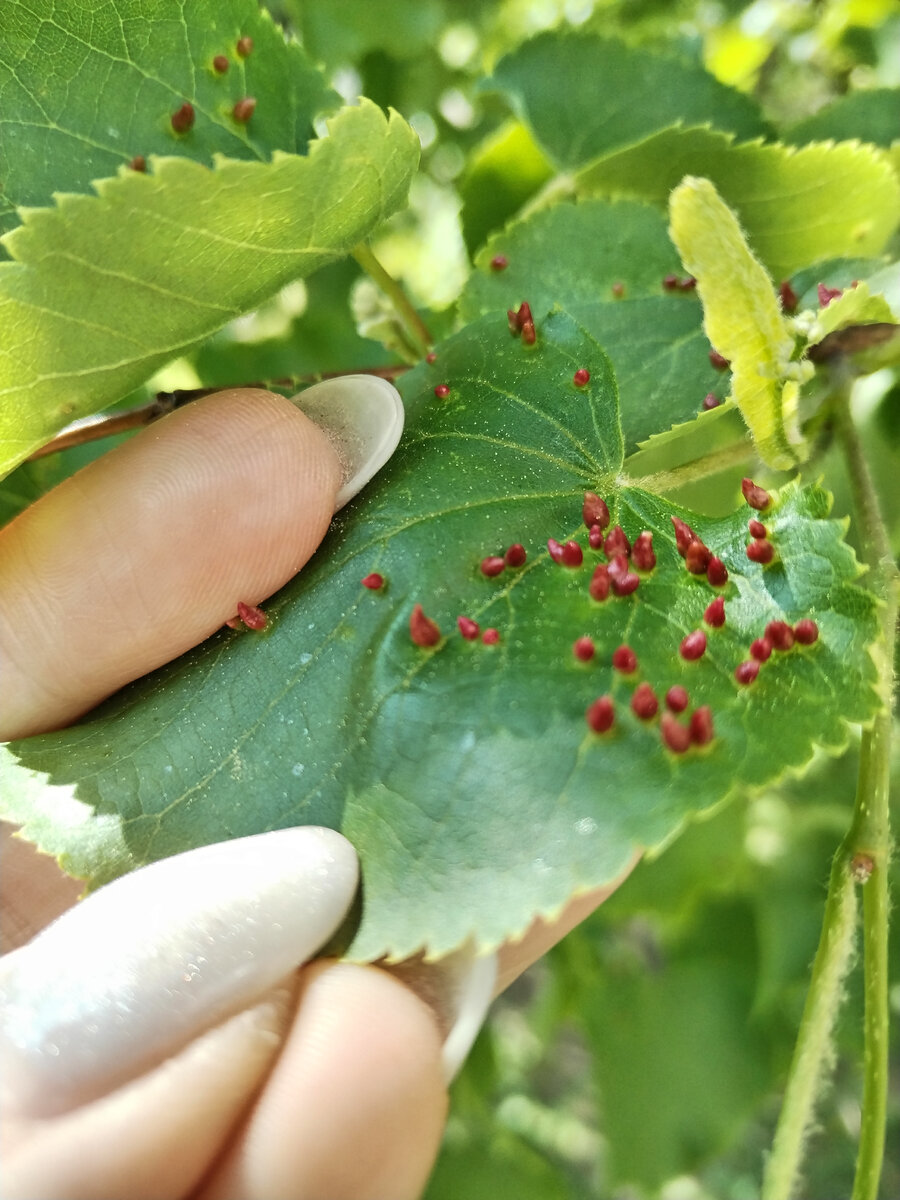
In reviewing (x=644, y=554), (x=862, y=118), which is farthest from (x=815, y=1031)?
(x=862, y=118)

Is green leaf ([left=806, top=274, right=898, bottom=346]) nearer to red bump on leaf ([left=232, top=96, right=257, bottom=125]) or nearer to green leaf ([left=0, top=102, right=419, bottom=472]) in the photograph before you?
green leaf ([left=0, top=102, right=419, bottom=472])

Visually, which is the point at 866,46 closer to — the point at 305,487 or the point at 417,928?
the point at 305,487

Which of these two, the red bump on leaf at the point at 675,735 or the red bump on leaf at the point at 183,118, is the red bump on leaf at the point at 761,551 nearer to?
the red bump on leaf at the point at 675,735

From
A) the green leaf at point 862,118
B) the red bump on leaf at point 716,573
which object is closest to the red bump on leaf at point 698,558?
the red bump on leaf at point 716,573

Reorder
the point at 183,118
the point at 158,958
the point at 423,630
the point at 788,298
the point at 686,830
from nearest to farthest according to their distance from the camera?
the point at 158,958
the point at 423,630
the point at 183,118
the point at 788,298
the point at 686,830

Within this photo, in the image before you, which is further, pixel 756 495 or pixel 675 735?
pixel 756 495

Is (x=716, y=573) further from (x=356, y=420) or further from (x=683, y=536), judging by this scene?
(x=356, y=420)

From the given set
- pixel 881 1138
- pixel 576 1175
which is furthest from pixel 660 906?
pixel 576 1175
